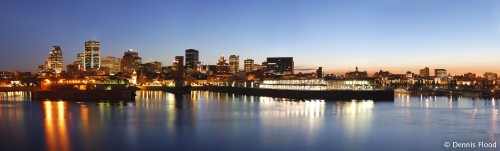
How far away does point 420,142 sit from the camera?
84.9ft

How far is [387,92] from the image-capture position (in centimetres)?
7294

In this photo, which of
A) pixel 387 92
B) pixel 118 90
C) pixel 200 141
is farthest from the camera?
pixel 387 92

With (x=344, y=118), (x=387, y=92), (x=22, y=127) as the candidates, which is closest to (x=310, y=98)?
(x=387, y=92)

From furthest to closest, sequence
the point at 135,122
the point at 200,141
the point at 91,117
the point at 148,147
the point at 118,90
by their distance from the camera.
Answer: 1. the point at 118,90
2. the point at 91,117
3. the point at 135,122
4. the point at 200,141
5. the point at 148,147

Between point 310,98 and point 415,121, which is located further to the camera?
point 310,98

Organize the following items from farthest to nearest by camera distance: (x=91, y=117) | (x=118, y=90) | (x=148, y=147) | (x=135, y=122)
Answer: (x=118, y=90) < (x=91, y=117) < (x=135, y=122) < (x=148, y=147)

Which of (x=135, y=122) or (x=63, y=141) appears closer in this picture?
(x=63, y=141)

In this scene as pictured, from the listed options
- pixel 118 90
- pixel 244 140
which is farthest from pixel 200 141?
pixel 118 90

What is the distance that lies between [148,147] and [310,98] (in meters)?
58.2

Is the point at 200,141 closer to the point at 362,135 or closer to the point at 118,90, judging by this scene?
the point at 362,135

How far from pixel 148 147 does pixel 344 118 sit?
19632 millimetres

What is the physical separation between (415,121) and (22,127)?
27.1 meters

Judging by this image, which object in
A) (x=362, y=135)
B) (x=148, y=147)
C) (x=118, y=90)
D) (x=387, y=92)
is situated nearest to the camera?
(x=148, y=147)

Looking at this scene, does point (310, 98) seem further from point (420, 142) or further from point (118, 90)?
point (420, 142)
